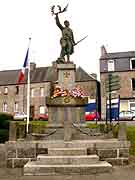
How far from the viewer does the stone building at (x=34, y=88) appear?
45.5m

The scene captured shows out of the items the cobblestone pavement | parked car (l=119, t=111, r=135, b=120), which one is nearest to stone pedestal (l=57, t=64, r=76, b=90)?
the cobblestone pavement

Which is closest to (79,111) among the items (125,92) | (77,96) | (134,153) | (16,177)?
(77,96)

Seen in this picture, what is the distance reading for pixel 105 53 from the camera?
4403cm

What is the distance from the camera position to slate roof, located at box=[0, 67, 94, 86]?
4629 cm

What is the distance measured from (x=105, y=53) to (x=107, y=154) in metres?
34.7

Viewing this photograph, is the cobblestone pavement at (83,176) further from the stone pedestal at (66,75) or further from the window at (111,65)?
the window at (111,65)

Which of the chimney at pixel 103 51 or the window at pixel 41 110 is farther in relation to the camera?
the window at pixel 41 110

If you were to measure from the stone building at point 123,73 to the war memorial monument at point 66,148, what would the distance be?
28.7 metres

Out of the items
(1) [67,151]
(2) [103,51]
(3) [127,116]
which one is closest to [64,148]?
(1) [67,151]

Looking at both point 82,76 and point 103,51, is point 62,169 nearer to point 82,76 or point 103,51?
point 103,51

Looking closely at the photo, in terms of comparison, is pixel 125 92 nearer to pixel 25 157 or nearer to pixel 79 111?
pixel 79 111

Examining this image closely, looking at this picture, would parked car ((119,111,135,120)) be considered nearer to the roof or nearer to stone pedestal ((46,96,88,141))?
the roof

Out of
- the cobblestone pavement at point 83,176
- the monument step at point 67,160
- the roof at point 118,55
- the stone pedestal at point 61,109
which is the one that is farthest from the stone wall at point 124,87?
the cobblestone pavement at point 83,176

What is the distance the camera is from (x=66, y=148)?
10172mm
